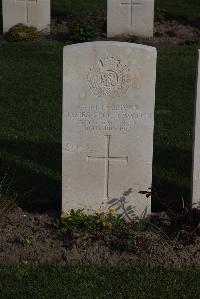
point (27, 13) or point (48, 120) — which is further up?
point (27, 13)

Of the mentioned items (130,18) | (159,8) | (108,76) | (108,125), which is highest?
(159,8)

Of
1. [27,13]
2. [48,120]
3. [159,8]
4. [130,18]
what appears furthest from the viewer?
[159,8]

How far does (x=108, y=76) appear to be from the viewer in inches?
249

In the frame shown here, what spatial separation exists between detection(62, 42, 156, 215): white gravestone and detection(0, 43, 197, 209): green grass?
0.41 metres

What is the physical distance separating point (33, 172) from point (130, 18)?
27.0 feet

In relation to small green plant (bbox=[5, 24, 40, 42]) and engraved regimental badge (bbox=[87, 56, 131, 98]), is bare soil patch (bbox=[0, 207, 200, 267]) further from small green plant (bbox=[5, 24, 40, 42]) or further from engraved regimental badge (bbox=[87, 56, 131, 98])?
small green plant (bbox=[5, 24, 40, 42])

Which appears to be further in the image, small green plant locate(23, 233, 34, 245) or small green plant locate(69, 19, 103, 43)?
small green plant locate(69, 19, 103, 43)

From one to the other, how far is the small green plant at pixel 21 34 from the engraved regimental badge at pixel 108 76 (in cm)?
927

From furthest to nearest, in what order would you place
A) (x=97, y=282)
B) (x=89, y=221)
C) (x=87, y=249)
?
(x=89, y=221) → (x=87, y=249) → (x=97, y=282)

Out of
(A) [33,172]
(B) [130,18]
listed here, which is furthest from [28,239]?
(B) [130,18]

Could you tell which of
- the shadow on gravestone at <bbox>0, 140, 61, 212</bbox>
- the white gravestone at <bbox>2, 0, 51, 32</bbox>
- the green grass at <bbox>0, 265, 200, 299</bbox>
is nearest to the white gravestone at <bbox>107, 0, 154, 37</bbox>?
the white gravestone at <bbox>2, 0, 51, 32</bbox>

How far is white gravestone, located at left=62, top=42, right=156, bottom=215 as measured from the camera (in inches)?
247

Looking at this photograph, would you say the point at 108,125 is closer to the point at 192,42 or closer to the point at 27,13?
the point at 192,42

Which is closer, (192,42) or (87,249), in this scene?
(87,249)
